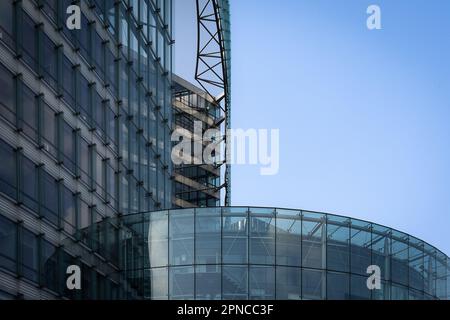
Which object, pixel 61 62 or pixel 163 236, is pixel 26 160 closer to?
pixel 61 62

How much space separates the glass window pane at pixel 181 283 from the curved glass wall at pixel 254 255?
45mm

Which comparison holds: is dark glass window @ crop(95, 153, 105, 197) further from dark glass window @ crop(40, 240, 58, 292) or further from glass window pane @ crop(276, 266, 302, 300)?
glass window pane @ crop(276, 266, 302, 300)

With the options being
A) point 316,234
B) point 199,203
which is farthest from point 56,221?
point 199,203

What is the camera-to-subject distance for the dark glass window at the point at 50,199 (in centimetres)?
4066

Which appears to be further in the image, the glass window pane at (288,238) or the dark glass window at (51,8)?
the glass window pane at (288,238)

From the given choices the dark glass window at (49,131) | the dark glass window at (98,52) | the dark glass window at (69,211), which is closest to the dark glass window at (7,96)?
the dark glass window at (49,131)

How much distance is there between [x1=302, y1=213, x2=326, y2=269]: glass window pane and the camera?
1838 inches

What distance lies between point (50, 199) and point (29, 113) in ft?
12.6

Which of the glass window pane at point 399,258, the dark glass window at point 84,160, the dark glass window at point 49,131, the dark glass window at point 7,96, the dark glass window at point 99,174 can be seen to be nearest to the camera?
the dark glass window at point 7,96

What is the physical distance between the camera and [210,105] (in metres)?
110

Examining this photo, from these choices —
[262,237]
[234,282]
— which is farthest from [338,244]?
[234,282]

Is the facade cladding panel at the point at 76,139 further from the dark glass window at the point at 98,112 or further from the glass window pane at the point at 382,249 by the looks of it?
the glass window pane at the point at 382,249

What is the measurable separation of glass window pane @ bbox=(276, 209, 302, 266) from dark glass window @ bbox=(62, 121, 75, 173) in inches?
388

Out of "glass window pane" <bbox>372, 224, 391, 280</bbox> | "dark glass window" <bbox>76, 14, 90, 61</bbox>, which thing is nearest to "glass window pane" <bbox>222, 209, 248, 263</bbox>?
"glass window pane" <bbox>372, 224, 391, 280</bbox>
